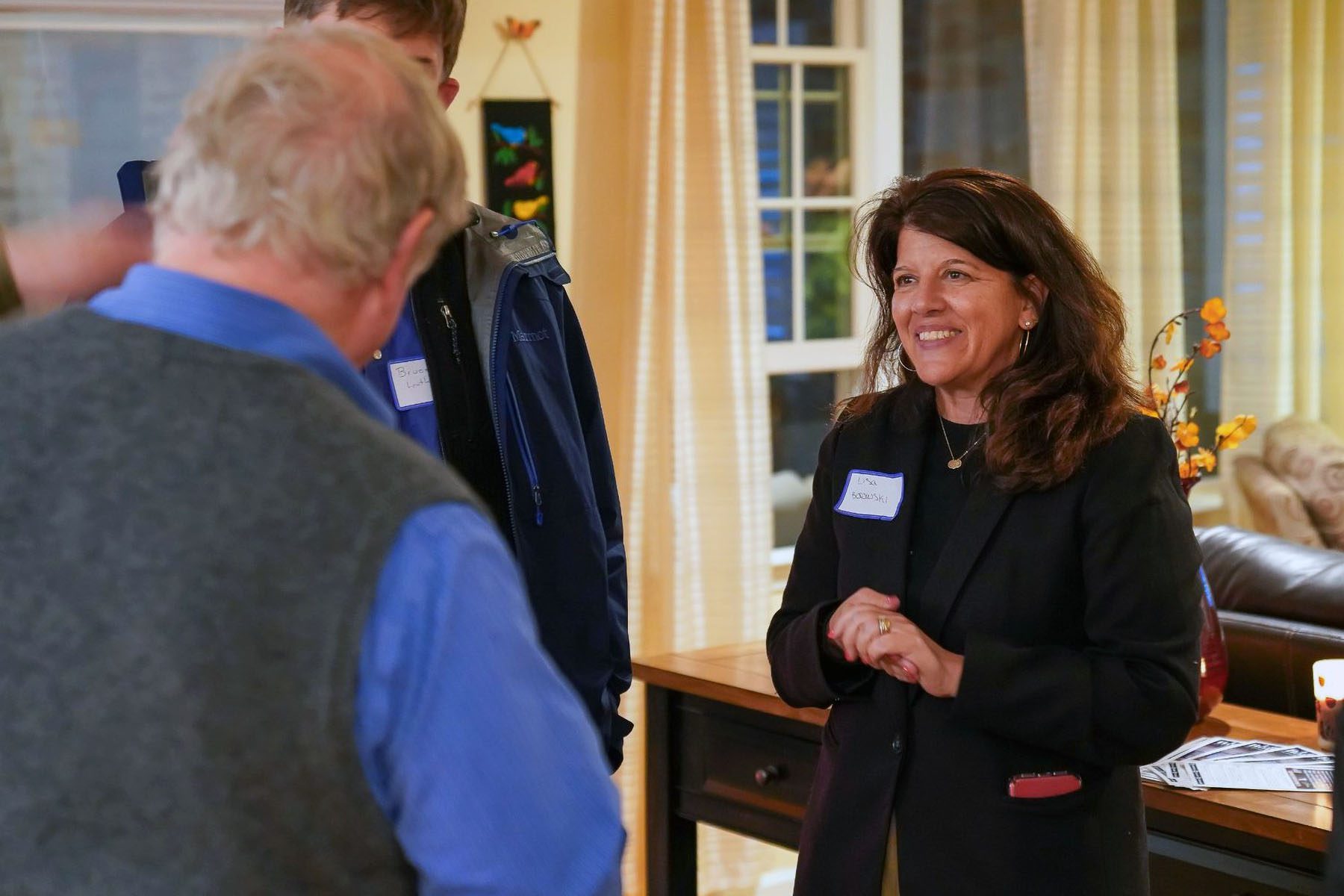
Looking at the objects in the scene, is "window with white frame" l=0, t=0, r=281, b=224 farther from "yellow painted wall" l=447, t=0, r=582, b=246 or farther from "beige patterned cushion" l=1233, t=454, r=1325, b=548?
"beige patterned cushion" l=1233, t=454, r=1325, b=548

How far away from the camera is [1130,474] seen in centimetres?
181

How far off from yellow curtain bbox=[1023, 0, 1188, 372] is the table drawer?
2808 mm

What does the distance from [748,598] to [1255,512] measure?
95.4 inches

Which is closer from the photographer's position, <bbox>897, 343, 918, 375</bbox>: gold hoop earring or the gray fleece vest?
the gray fleece vest

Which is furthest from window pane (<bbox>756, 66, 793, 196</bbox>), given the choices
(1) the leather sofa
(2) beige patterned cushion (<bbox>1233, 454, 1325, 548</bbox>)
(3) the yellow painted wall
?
(2) beige patterned cushion (<bbox>1233, 454, 1325, 548</bbox>)

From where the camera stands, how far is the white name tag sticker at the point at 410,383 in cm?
161

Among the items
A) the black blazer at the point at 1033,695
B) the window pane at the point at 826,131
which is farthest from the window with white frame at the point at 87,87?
the black blazer at the point at 1033,695

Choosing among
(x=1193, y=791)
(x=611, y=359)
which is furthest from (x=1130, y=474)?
(x=611, y=359)

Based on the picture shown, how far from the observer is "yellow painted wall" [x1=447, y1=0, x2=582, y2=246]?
3936mm

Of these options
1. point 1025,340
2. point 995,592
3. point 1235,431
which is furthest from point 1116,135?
point 995,592

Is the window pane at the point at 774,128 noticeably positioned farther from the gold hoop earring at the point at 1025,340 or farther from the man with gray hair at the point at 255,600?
the man with gray hair at the point at 255,600

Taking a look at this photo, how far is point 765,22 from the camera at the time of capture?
4.54 metres

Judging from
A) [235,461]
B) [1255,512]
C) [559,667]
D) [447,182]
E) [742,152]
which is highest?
[742,152]

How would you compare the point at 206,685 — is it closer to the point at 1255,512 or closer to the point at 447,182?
the point at 447,182
